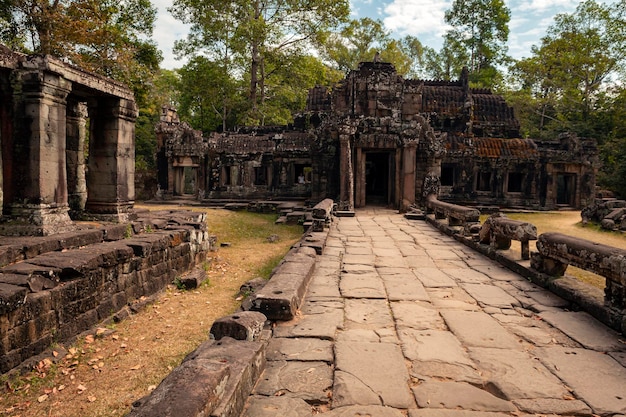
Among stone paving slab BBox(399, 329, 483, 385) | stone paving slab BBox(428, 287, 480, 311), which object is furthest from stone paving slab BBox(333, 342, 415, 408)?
stone paving slab BBox(428, 287, 480, 311)

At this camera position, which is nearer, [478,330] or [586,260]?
[478,330]

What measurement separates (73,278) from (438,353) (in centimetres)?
425

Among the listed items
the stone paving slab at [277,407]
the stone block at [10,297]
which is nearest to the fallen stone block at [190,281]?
the stone block at [10,297]

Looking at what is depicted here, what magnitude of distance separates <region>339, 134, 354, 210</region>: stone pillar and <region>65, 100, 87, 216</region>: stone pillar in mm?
8660

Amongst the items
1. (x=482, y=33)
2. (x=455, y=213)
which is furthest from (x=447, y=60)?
(x=455, y=213)

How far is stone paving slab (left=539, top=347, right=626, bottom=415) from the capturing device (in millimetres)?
2566

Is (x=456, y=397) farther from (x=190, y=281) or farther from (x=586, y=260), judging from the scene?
(x=190, y=281)

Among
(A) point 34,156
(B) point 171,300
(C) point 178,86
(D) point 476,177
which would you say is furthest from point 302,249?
(C) point 178,86

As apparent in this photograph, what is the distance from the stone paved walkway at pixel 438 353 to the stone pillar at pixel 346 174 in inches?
337

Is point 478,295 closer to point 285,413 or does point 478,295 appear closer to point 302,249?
point 302,249

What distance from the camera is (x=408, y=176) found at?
47.6ft

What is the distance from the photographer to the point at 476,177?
71.6 feet

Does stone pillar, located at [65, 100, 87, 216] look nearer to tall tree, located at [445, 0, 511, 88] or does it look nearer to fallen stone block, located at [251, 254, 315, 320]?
fallen stone block, located at [251, 254, 315, 320]

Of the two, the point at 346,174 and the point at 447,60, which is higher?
the point at 447,60
